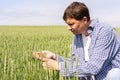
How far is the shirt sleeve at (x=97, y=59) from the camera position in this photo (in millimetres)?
2889

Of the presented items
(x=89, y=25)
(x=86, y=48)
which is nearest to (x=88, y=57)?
(x=86, y=48)

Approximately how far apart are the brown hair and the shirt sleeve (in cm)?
20

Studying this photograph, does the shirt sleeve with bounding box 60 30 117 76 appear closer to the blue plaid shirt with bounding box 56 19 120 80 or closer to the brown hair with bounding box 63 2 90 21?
the blue plaid shirt with bounding box 56 19 120 80

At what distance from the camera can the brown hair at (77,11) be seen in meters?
2.91

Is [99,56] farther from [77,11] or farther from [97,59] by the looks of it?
[77,11]

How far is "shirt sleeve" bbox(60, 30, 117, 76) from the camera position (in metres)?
2.89

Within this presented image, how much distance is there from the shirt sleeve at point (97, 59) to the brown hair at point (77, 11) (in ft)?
0.64

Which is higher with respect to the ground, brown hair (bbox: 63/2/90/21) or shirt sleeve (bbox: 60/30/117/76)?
brown hair (bbox: 63/2/90/21)

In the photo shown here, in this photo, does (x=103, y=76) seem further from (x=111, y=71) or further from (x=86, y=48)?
(x=86, y=48)

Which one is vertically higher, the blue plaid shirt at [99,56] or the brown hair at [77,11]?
the brown hair at [77,11]

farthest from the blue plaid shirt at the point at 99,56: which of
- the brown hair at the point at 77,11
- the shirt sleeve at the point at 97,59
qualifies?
the brown hair at the point at 77,11

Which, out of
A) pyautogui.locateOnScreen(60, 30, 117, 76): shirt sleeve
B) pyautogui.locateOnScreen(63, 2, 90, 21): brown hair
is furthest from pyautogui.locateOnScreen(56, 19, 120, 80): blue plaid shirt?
pyautogui.locateOnScreen(63, 2, 90, 21): brown hair

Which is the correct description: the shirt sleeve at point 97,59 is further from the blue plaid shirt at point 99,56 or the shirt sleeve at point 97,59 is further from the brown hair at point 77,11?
the brown hair at point 77,11

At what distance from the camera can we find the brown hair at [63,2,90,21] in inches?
115
